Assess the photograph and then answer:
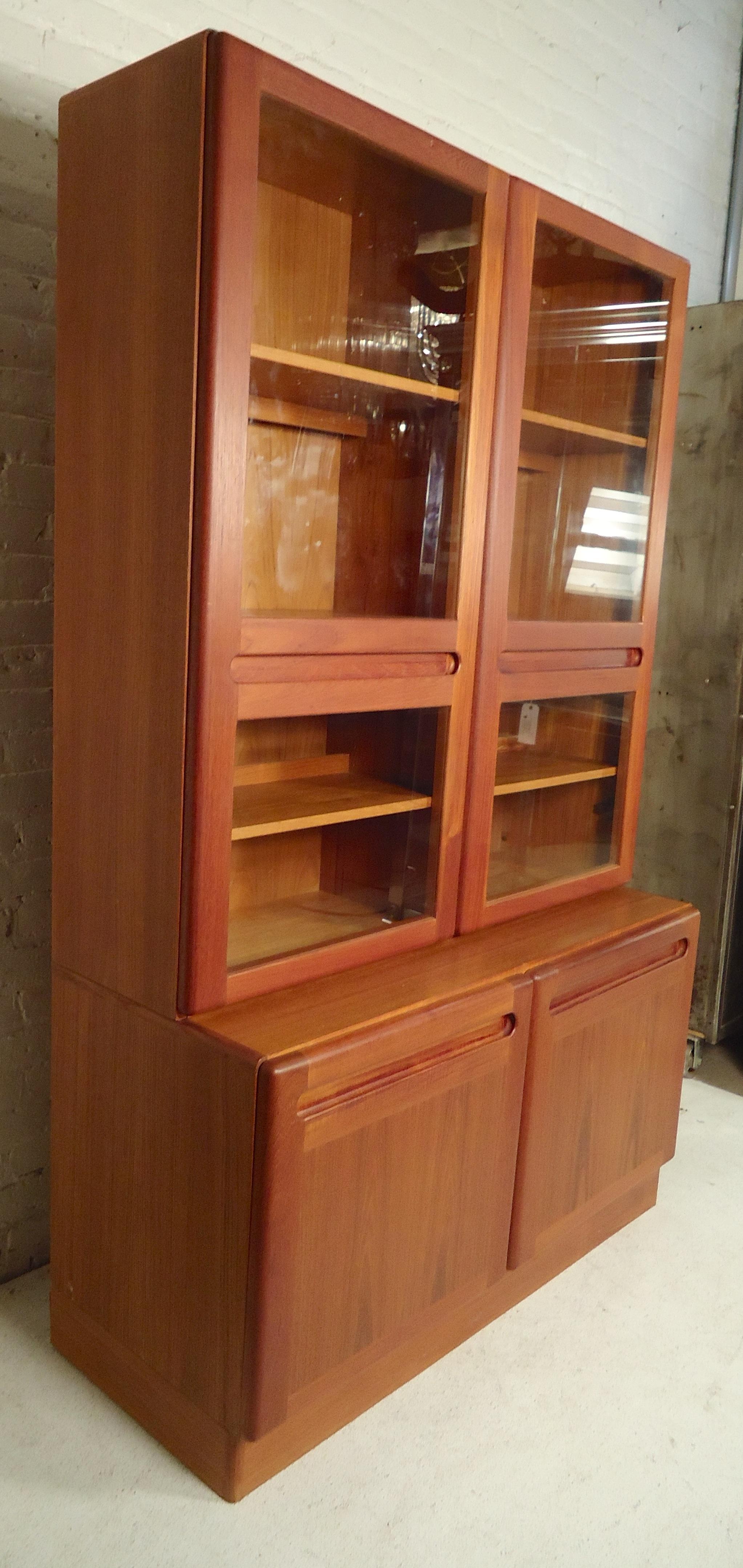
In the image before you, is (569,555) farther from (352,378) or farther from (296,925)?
(296,925)

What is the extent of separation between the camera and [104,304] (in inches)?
65.4

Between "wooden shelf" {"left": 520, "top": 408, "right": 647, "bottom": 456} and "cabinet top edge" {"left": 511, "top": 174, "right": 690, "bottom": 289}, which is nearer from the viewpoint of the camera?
"cabinet top edge" {"left": 511, "top": 174, "right": 690, "bottom": 289}

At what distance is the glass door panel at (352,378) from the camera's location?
1.66 meters

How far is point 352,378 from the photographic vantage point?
180cm

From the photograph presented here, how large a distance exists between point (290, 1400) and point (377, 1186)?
0.34m

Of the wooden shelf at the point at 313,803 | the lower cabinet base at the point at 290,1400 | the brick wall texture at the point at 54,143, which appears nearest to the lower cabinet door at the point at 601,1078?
the lower cabinet base at the point at 290,1400

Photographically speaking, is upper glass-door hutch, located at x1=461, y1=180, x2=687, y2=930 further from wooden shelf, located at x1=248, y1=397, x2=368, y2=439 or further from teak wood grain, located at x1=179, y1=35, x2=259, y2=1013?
teak wood grain, located at x1=179, y1=35, x2=259, y2=1013

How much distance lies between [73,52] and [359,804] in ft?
4.31

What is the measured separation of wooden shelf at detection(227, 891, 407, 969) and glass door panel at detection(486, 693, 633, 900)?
329mm

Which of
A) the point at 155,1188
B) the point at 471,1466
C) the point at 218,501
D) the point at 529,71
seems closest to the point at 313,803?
the point at 218,501

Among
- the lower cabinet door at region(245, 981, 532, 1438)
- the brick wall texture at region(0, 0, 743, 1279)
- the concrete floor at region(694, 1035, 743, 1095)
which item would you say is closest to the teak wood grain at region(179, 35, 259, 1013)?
the lower cabinet door at region(245, 981, 532, 1438)

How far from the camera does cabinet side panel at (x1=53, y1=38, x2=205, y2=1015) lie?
1548 millimetres

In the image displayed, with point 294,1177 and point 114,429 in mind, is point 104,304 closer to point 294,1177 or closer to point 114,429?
point 114,429

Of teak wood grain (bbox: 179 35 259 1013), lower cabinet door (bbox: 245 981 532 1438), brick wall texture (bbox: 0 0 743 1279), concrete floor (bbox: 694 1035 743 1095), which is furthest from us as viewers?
concrete floor (bbox: 694 1035 743 1095)
